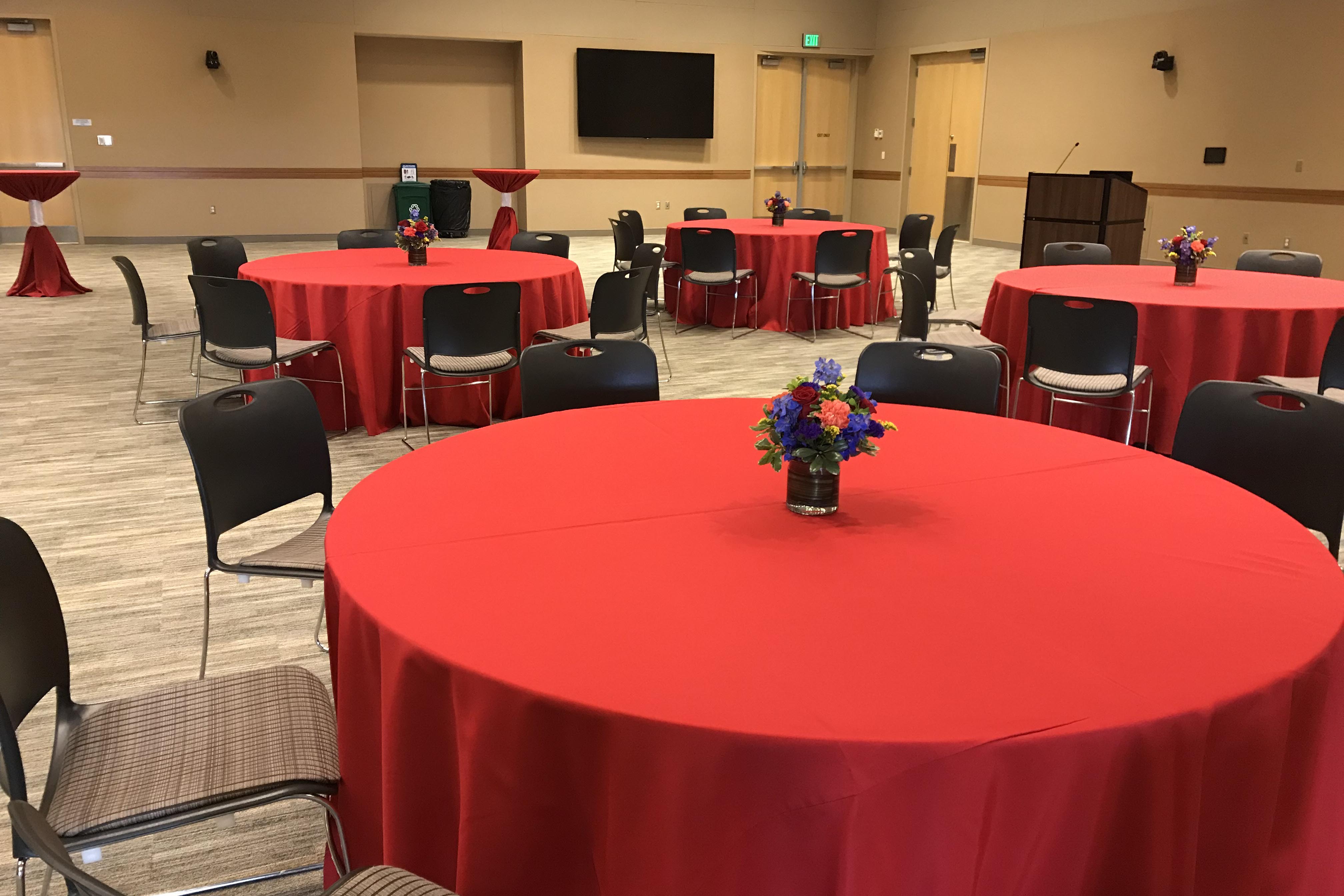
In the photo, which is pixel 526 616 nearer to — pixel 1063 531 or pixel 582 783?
pixel 582 783

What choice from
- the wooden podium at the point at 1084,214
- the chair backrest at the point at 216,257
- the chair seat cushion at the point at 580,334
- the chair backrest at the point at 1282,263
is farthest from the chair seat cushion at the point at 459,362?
the wooden podium at the point at 1084,214

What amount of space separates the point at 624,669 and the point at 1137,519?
3.87 ft

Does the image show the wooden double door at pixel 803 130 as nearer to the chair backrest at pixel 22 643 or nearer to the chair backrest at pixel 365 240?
the chair backrest at pixel 365 240

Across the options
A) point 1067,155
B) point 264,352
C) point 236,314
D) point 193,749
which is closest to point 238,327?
point 236,314

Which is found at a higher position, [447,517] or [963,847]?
[447,517]

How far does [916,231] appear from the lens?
30.2 feet

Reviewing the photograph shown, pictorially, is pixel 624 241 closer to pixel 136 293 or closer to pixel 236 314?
pixel 136 293

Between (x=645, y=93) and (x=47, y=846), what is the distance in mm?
14849

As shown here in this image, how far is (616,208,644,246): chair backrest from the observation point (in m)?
9.01

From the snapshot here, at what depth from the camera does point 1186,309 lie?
15.4 ft

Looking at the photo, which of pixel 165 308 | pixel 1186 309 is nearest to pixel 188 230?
pixel 165 308

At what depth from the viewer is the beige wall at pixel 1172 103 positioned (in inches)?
411

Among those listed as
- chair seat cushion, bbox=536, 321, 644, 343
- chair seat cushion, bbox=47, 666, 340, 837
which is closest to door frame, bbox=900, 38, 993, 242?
chair seat cushion, bbox=536, 321, 644, 343

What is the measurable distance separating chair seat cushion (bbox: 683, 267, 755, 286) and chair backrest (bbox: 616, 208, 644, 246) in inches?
38.9
